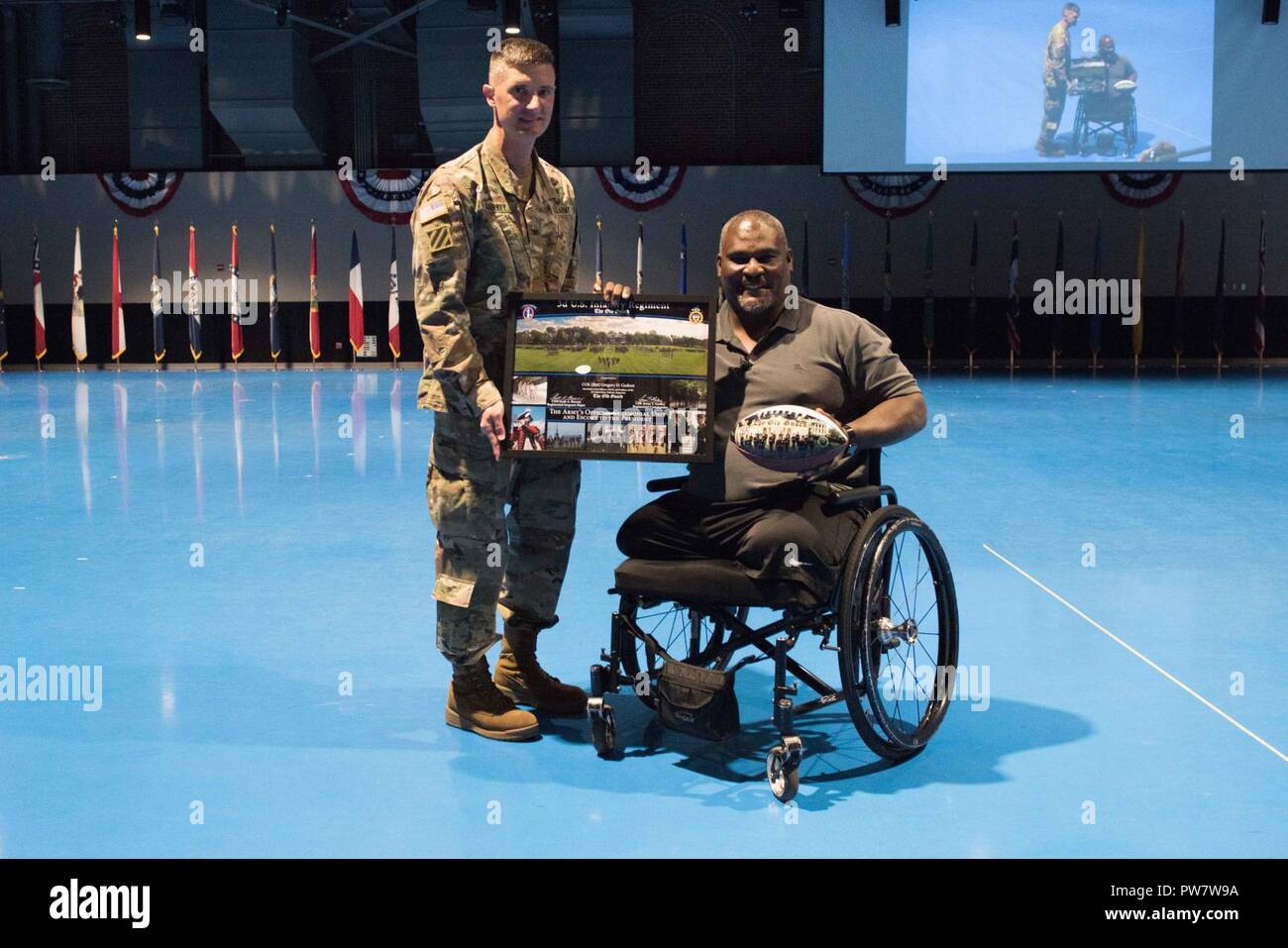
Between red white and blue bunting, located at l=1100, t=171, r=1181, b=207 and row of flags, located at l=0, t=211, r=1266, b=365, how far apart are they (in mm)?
297

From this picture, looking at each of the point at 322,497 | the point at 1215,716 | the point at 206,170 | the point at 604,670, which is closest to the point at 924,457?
the point at 322,497

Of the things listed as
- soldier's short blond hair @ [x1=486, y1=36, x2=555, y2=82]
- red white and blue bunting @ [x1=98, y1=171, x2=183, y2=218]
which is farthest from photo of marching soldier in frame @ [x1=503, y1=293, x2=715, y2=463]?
red white and blue bunting @ [x1=98, y1=171, x2=183, y2=218]

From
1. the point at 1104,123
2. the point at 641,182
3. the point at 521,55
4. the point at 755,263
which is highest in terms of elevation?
the point at 1104,123

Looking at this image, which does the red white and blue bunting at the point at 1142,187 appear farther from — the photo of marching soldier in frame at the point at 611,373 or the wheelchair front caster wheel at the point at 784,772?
the wheelchair front caster wheel at the point at 784,772

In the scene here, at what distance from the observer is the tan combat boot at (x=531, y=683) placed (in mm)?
3264

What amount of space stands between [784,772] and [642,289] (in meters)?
14.6

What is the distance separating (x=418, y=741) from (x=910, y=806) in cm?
110

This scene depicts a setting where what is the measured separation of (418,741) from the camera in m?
3.06

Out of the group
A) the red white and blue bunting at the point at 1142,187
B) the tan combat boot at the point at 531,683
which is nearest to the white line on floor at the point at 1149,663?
the tan combat boot at the point at 531,683

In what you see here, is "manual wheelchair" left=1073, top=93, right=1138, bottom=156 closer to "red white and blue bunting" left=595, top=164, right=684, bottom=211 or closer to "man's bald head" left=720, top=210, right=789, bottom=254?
"red white and blue bunting" left=595, top=164, right=684, bottom=211

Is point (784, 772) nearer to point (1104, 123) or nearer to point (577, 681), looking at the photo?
point (577, 681)

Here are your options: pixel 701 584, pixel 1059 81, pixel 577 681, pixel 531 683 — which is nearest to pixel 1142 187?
pixel 1059 81

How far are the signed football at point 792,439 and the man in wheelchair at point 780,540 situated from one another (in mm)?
35

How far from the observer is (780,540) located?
2.73 metres
